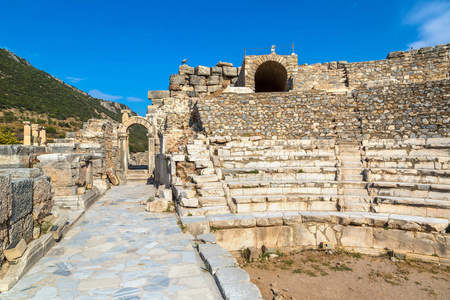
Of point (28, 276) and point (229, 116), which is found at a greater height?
point (229, 116)

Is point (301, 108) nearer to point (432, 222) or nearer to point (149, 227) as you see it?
point (432, 222)

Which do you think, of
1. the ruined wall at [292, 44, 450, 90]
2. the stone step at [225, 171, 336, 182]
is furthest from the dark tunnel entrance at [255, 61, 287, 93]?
the stone step at [225, 171, 336, 182]

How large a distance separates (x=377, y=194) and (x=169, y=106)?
11.7m

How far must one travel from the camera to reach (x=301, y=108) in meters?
9.97

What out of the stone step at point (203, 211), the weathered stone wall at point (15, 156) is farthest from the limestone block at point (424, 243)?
the weathered stone wall at point (15, 156)

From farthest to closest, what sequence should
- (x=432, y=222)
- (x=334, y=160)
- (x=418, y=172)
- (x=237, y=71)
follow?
(x=237, y=71) < (x=334, y=160) < (x=418, y=172) < (x=432, y=222)

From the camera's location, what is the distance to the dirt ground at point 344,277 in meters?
3.71

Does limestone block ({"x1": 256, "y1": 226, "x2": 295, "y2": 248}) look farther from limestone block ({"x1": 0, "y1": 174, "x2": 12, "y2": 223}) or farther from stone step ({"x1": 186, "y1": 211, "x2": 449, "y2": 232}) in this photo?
limestone block ({"x1": 0, "y1": 174, "x2": 12, "y2": 223})

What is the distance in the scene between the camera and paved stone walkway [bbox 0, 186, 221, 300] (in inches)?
111

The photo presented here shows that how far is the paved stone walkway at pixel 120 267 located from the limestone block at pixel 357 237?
3060 millimetres

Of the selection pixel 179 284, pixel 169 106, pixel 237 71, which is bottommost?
pixel 179 284

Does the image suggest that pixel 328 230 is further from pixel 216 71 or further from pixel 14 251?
pixel 216 71

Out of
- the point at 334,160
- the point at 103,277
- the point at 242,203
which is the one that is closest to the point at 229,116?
the point at 334,160

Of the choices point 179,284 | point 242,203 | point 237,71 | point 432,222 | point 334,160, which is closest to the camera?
point 179,284
